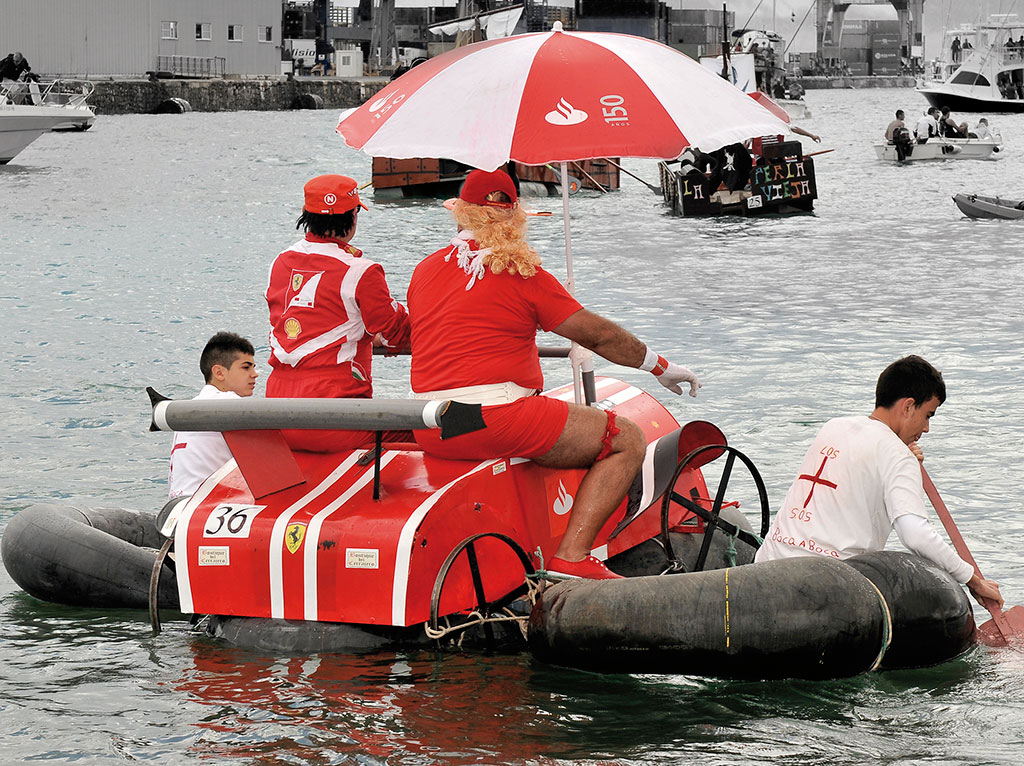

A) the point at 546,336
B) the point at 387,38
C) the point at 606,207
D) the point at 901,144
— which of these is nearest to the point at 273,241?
the point at 606,207

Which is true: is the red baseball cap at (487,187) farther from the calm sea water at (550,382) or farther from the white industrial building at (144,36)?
the white industrial building at (144,36)

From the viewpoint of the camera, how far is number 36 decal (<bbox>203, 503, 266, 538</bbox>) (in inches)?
237

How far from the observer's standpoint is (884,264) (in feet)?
80.8

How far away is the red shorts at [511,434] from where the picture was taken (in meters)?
6.02

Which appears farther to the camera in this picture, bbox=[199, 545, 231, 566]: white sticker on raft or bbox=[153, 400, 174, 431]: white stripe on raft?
bbox=[199, 545, 231, 566]: white sticker on raft

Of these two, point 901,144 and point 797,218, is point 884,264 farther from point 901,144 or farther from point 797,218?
→ point 901,144

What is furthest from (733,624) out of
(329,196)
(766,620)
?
(329,196)

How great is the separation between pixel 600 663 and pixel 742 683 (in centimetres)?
70

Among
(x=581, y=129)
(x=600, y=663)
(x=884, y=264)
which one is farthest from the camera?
(x=884, y=264)

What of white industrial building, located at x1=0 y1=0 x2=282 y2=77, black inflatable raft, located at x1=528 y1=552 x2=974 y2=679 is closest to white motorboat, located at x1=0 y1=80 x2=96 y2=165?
white industrial building, located at x1=0 y1=0 x2=282 y2=77

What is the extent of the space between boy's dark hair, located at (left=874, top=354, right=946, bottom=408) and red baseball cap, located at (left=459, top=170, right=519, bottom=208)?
5.63 feet

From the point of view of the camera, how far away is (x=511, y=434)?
6035 mm

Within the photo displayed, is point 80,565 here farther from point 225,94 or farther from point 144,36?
point 225,94

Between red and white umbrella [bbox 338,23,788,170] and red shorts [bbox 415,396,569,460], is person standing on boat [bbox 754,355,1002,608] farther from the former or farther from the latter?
red and white umbrella [bbox 338,23,788,170]
